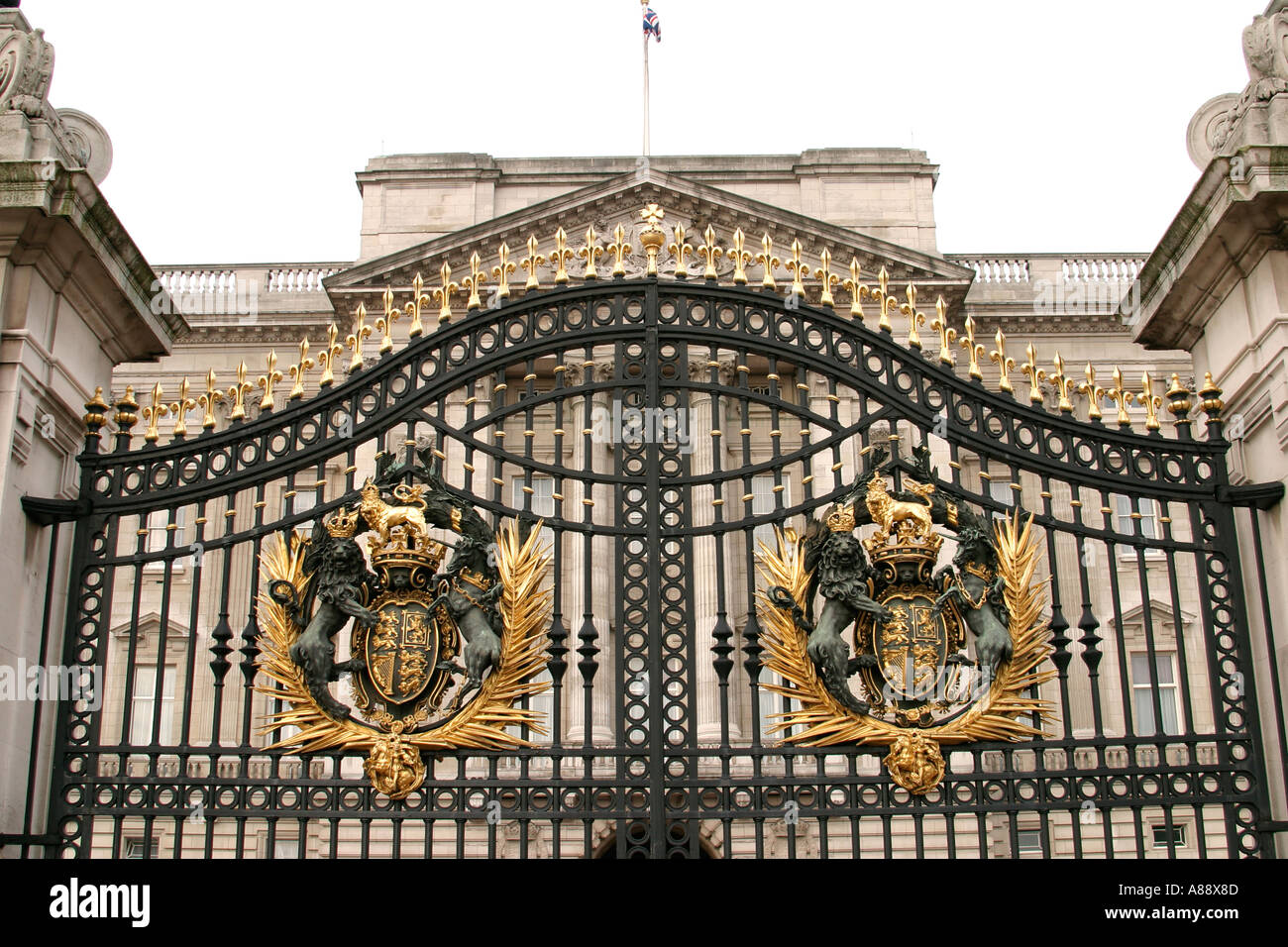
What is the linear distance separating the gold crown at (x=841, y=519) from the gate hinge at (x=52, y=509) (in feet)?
15.3

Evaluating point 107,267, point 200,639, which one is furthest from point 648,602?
point 200,639

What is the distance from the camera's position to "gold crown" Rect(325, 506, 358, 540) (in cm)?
922

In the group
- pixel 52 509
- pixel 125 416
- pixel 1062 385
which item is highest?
pixel 1062 385

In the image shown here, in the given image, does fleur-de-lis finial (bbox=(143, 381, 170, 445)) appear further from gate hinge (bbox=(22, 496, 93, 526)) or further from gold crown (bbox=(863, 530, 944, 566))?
gold crown (bbox=(863, 530, 944, 566))

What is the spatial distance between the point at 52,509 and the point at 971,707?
574 centimetres

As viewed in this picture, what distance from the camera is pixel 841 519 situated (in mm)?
9133

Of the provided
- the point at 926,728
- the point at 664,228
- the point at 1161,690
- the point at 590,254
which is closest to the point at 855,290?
the point at 590,254

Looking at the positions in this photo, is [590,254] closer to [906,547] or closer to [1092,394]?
[906,547]

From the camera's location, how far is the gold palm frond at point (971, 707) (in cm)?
885

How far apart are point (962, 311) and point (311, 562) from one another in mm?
18469

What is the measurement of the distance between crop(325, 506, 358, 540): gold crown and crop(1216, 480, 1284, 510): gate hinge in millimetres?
5381

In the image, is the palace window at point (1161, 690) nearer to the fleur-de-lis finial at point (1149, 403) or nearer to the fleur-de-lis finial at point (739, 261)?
the fleur-de-lis finial at point (1149, 403)

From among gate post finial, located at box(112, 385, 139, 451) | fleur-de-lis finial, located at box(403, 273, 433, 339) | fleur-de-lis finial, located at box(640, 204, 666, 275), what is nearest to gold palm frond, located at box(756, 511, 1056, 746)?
fleur-de-lis finial, located at box(640, 204, 666, 275)
